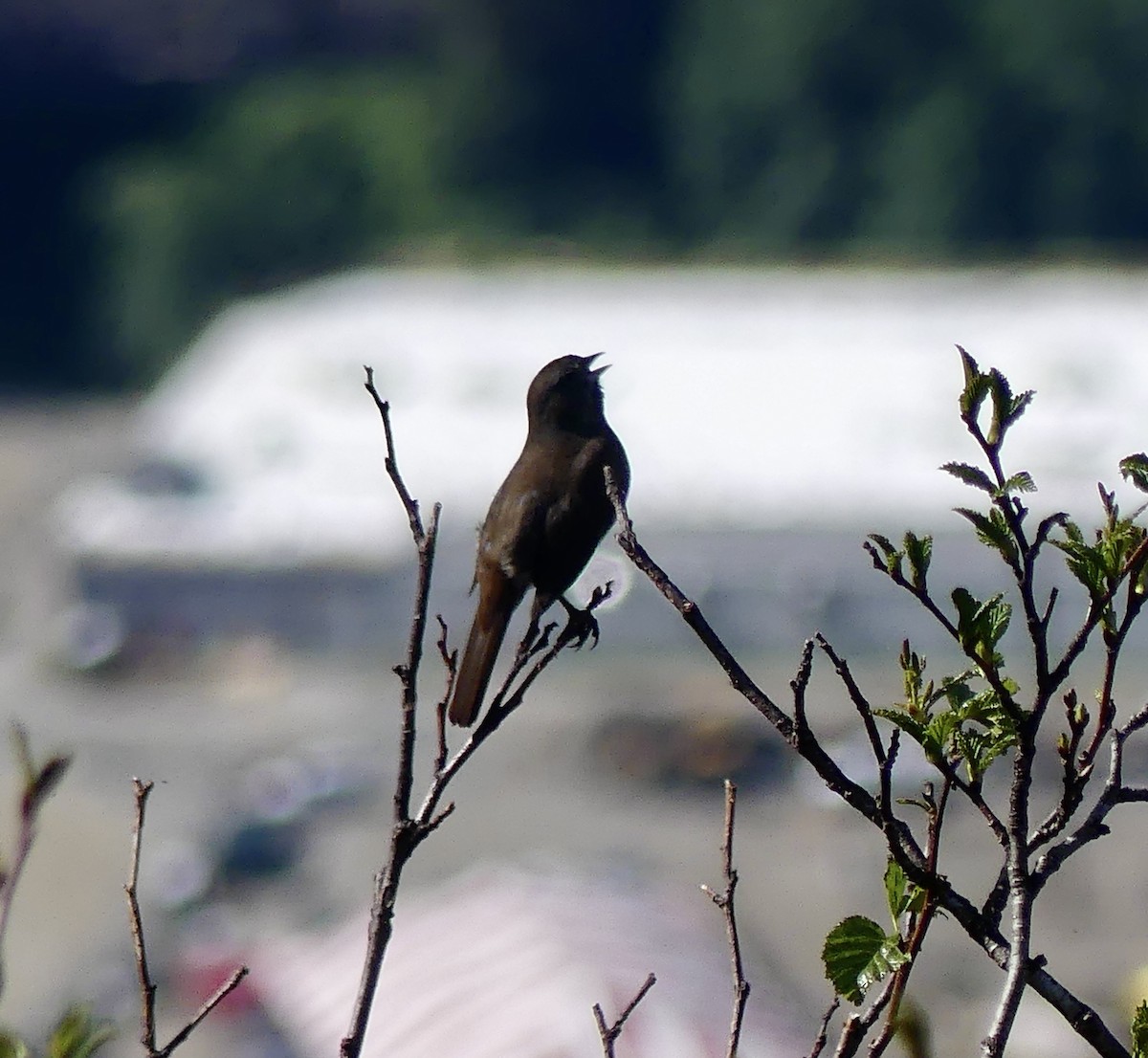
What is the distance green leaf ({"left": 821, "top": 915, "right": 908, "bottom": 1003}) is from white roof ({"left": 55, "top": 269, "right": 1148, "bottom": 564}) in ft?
94.1

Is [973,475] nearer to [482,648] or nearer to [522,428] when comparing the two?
[482,648]

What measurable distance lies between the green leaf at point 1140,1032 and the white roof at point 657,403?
94.0 ft

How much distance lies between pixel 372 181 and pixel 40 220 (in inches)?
518

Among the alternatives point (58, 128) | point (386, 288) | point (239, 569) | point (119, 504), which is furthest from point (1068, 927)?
point (58, 128)

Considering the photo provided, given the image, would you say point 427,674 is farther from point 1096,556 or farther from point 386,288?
point 1096,556

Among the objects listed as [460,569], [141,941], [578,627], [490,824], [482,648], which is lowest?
[490,824]

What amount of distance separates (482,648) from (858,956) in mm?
2188

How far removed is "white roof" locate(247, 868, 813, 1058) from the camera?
8141 mm

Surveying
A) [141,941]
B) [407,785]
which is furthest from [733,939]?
[141,941]

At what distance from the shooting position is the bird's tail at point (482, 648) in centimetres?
418

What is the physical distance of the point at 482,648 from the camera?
466 cm

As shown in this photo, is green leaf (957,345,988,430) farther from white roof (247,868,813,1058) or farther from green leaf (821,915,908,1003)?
white roof (247,868,813,1058)

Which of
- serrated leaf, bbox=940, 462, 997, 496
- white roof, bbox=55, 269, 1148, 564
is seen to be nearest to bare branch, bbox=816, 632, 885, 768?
serrated leaf, bbox=940, 462, 997, 496

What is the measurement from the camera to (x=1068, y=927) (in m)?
22.0
